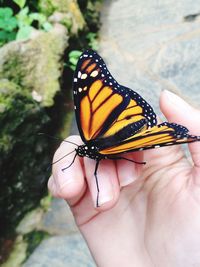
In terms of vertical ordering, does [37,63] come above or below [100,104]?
above

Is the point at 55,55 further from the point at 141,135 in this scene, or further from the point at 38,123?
the point at 141,135

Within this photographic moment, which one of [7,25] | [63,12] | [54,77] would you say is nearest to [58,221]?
[54,77]

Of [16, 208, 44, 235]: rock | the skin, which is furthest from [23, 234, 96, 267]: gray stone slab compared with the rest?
the skin

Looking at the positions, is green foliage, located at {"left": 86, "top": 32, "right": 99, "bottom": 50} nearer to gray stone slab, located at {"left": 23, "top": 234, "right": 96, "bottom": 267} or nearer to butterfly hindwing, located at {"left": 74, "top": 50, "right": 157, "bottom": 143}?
gray stone slab, located at {"left": 23, "top": 234, "right": 96, "bottom": 267}

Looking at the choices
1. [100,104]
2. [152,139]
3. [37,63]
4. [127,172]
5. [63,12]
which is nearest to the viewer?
[152,139]

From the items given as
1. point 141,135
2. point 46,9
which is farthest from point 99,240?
point 46,9

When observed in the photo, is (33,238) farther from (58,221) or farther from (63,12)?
(63,12)

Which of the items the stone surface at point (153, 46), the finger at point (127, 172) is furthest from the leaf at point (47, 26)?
the finger at point (127, 172)

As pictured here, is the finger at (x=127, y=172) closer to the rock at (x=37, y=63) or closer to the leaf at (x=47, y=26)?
the rock at (x=37, y=63)
